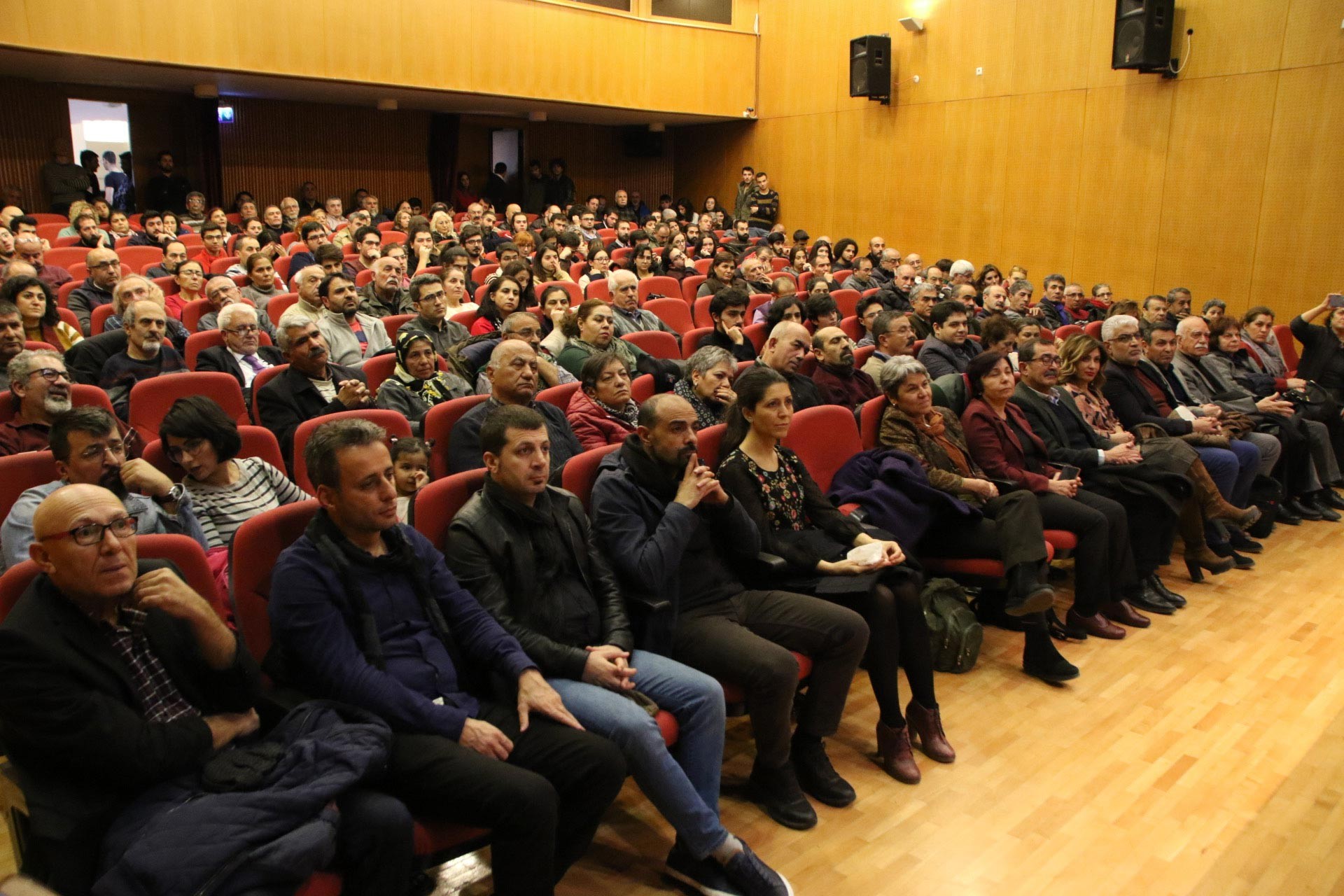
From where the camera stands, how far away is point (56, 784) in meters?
1.44

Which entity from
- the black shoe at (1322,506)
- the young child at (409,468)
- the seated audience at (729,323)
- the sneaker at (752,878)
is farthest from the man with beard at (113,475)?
the black shoe at (1322,506)

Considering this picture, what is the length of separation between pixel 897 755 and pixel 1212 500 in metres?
2.09

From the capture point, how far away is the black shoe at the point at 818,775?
223 cm

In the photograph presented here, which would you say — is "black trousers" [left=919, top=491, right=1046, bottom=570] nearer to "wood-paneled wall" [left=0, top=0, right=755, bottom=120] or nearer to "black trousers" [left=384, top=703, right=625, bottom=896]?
"black trousers" [left=384, top=703, right=625, bottom=896]

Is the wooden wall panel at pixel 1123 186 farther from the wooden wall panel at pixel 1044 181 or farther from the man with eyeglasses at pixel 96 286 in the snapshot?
the man with eyeglasses at pixel 96 286

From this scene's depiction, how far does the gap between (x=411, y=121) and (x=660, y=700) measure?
10180 millimetres

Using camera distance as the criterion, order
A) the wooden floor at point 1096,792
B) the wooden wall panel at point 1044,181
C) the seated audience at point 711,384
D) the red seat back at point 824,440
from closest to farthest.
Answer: the wooden floor at point 1096,792 → the red seat back at point 824,440 → the seated audience at point 711,384 → the wooden wall panel at point 1044,181

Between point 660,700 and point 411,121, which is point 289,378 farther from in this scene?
point 411,121

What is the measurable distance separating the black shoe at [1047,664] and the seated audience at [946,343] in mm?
1555

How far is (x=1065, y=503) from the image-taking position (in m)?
3.08

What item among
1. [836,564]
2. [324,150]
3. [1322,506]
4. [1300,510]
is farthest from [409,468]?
[324,150]

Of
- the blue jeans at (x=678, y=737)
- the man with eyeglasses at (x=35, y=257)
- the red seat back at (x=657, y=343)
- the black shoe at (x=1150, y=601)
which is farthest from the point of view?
the man with eyeglasses at (x=35, y=257)

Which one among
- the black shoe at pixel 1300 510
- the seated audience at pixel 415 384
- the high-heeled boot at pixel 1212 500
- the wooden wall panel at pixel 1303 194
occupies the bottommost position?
the black shoe at pixel 1300 510

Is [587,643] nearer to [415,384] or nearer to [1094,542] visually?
[415,384]
